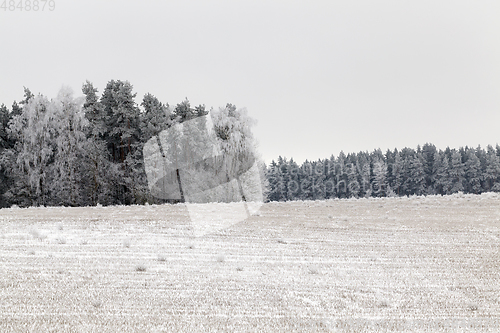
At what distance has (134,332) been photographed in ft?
17.4

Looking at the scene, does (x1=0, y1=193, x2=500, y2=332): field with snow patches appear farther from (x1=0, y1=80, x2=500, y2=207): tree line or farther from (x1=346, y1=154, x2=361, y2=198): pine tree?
(x1=346, y1=154, x2=361, y2=198): pine tree

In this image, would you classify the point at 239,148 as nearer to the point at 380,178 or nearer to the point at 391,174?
the point at 380,178

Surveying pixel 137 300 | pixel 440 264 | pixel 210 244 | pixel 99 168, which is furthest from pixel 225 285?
pixel 99 168

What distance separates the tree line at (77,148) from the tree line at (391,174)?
1930 inches

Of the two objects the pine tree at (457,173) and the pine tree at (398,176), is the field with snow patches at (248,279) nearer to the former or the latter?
the pine tree at (457,173)

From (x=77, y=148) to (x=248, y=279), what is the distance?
Result: 33844mm

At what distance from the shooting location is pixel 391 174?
10369 centimetres

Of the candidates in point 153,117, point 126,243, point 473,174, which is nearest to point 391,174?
point 473,174

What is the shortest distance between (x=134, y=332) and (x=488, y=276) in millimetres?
7332

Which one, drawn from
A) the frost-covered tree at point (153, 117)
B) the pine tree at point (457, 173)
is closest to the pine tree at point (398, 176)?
the pine tree at point (457, 173)

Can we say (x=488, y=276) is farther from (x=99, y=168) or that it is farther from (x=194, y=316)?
(x=99, y=168)

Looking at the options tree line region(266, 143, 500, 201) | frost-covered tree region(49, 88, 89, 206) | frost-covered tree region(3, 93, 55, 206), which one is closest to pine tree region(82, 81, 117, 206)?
frost-covered tree region(49, 88, 89, 206)

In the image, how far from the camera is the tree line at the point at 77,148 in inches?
1468

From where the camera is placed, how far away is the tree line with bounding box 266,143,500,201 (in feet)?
308
